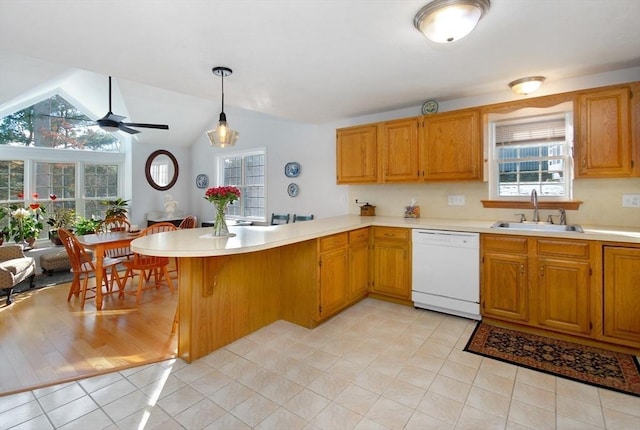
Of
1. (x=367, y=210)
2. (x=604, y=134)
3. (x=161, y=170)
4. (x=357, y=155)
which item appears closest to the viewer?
(x=604, y=134)

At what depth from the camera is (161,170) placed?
6781 mm

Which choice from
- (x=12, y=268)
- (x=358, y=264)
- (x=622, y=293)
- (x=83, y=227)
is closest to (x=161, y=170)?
(x=83, y=227)

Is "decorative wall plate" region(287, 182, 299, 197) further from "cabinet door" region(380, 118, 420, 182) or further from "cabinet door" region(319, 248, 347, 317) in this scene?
"cabinet door" region(319, 248, 347, 317)

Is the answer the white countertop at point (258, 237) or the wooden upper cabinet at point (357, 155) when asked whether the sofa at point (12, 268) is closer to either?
the white countertop at point (258, 237)

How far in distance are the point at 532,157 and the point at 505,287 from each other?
1377mm

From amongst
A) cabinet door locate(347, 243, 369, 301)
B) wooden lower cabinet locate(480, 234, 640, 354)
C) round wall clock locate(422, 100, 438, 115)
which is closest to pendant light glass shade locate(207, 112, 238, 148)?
cabinet door locate(347, 243, 369, 301)

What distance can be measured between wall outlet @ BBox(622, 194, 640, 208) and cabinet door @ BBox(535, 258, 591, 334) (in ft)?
2.75

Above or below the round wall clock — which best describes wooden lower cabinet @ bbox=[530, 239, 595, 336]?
below

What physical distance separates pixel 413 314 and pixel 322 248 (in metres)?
1.22

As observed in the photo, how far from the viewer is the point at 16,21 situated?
6.14ft

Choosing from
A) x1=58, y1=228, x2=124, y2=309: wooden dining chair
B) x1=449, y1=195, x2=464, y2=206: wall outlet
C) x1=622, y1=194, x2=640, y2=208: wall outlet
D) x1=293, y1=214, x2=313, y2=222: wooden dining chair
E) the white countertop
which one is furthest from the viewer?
x1=293, y1=214, x2=313, y2=222: wooden dining chair

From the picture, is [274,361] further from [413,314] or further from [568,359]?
[568,359]

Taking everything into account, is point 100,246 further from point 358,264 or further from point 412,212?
point 412,212

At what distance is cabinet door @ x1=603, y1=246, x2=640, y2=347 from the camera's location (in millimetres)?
2320
